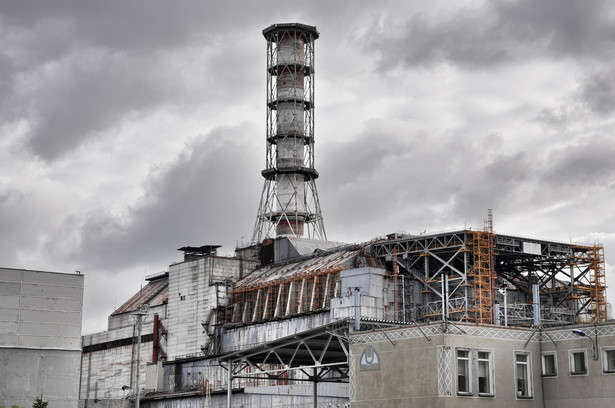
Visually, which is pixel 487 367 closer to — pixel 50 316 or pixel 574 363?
pixel 574 363

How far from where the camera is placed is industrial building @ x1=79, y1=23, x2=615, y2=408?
49.9 m

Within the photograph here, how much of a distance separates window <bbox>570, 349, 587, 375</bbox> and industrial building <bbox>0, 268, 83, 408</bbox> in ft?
120

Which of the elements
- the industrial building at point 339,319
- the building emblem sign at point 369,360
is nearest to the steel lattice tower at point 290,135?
the industrial building at point 339,319

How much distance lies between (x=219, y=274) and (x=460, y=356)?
6095 cm

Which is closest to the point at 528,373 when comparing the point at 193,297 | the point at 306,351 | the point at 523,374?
the point at 523,374

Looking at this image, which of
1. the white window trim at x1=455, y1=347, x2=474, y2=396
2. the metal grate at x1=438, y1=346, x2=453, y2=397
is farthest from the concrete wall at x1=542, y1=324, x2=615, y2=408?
the metal grate at x1=438, y1=346, x2=453, y2=397

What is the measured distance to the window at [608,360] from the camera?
4778 cm

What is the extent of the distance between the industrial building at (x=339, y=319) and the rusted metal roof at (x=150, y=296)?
0.39 metres

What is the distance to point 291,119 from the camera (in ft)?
401

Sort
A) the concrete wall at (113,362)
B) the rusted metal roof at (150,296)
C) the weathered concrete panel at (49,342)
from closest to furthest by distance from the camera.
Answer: the weathered concrete panel at (49,342) → the concrete wall at (113,362) → the rusted metal roof at (150,296)

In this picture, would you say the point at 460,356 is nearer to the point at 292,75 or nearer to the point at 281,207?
the point at 281,207

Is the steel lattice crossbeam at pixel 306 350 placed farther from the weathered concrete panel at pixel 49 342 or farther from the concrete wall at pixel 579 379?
the weathered concrete panel at pixel 49 342

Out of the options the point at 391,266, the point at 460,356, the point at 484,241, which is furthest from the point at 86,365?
the point at 460,356

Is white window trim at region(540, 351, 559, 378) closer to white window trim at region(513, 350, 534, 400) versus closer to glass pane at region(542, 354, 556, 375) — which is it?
glass pane at region(542, 354, 556, 375)
